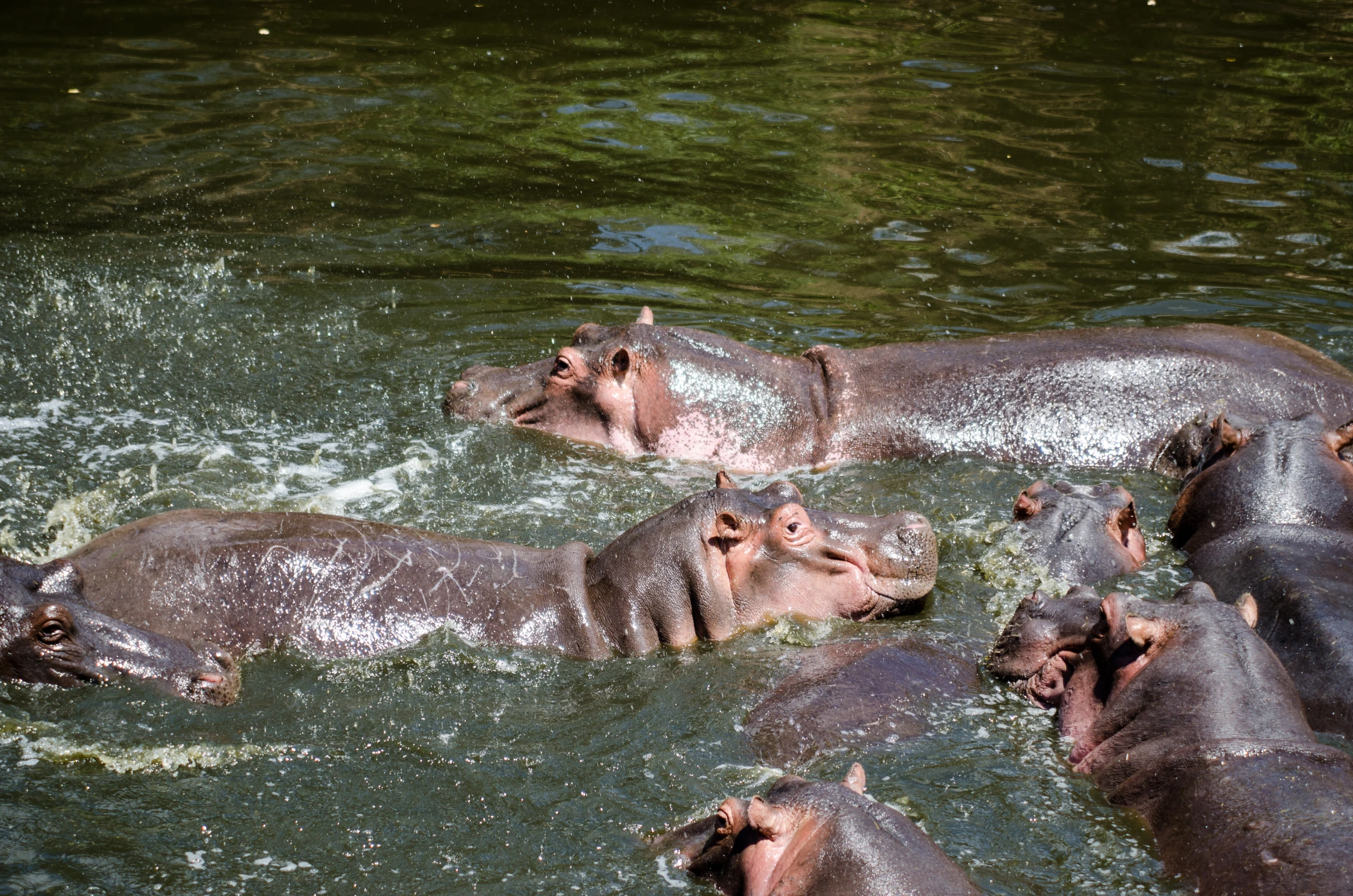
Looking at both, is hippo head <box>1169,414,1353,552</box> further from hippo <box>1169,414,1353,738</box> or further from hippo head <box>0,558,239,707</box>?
hippo head <box>0,558,239,707</box>

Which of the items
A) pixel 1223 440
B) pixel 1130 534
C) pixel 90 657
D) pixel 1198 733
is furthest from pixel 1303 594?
pixel 90 657

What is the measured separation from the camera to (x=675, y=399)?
853 centimetres

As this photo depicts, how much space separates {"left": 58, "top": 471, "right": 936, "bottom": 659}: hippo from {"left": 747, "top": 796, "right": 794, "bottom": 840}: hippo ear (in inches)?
79.0

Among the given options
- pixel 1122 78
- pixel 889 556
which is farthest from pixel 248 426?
pixel 1122 78

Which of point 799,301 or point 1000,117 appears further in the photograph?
point 1000,117

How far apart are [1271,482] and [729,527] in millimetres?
2805

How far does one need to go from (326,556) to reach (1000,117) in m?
10.5

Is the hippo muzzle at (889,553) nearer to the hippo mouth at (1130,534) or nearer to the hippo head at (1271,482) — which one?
the hippo mouth at (1130,534)

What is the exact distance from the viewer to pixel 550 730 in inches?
221

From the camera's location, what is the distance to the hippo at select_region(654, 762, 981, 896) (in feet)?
13.1

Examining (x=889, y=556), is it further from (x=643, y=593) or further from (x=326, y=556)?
(x=326, y=556)

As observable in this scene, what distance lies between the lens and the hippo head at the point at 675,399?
336 inches

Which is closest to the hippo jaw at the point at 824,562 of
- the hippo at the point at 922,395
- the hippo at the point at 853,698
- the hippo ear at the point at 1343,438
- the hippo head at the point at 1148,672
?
the hippo at the point at 853,698

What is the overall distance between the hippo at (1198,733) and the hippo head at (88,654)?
316 centimetres
